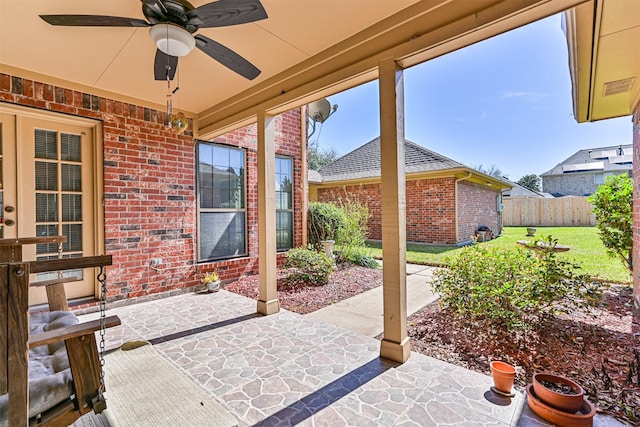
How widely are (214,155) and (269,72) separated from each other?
226 centimetres

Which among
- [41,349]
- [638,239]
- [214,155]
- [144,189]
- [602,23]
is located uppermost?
[602,23]

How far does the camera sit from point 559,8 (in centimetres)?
193

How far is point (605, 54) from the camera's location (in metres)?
2.63

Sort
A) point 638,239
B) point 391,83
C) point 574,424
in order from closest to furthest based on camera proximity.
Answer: point 574,424, point 391,83, point 638,239

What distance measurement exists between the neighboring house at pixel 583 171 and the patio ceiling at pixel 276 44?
24.9 m

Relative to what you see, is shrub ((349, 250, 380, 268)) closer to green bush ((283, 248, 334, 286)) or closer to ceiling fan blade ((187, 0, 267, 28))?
green bush ((283, 248, 334, 286))

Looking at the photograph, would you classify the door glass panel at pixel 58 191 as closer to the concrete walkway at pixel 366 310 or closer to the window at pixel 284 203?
Answer: the window at pixel 284 203

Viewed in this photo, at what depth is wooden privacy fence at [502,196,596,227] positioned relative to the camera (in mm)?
13297

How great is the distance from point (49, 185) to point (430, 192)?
9288 millimetres

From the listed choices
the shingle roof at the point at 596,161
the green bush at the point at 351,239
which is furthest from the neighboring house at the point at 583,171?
the green bush at the point at 351,239

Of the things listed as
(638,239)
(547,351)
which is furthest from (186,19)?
(638,239)

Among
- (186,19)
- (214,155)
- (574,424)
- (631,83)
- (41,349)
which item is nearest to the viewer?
(41,349)

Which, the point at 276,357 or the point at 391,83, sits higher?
the point at 391,83

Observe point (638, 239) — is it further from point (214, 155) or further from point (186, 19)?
point (214, 155)
